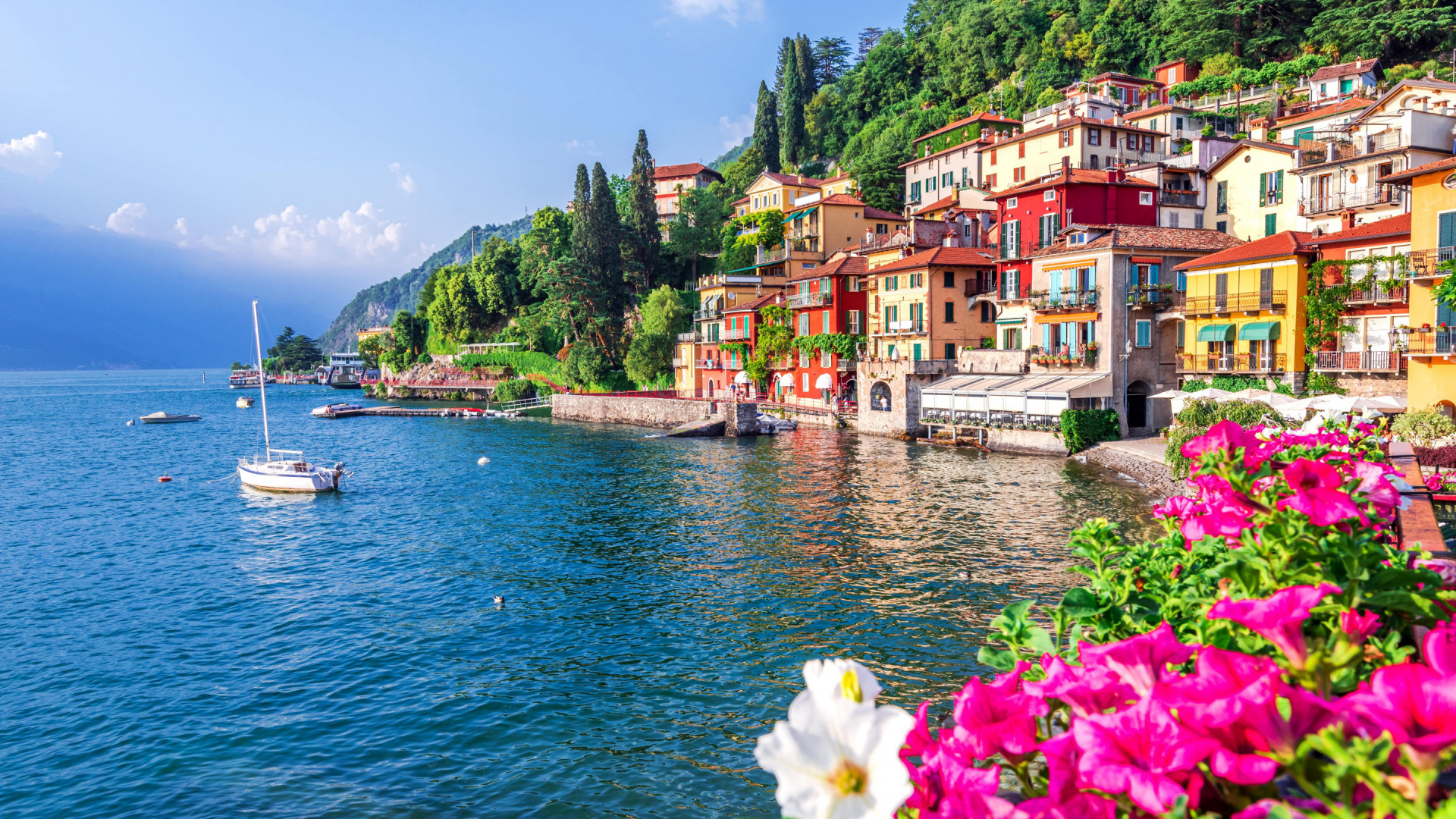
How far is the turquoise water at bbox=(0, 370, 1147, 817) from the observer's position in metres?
12.6

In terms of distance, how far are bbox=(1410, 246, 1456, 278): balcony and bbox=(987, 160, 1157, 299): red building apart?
19.6 m

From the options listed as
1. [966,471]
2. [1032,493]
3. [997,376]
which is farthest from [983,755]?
[997,376]

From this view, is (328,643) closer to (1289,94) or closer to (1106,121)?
(1106,121)

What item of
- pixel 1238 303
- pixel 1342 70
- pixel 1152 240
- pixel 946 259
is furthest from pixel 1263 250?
pixel 1342 70

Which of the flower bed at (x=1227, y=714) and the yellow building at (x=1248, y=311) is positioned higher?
the yellow building at (x=1248, y=311)

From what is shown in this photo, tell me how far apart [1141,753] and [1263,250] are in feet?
141

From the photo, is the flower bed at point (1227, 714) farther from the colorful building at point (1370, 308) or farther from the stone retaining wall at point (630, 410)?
the stone retaining wall at point (630, 410)

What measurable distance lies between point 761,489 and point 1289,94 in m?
56.5

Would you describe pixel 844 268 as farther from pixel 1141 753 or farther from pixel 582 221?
pixel 1141 753

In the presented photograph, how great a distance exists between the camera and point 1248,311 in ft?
124

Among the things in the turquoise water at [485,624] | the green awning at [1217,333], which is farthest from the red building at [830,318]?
the green awning at [1217,333]

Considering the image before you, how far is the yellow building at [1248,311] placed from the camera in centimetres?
3622

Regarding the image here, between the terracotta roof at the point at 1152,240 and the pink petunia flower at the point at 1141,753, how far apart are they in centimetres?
4473

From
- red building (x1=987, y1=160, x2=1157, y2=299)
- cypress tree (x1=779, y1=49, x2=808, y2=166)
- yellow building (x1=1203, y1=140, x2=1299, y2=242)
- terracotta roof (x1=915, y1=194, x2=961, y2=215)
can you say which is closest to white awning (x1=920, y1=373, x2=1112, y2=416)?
red building (x1=987, y1=160, x2=1157, y2=299)
